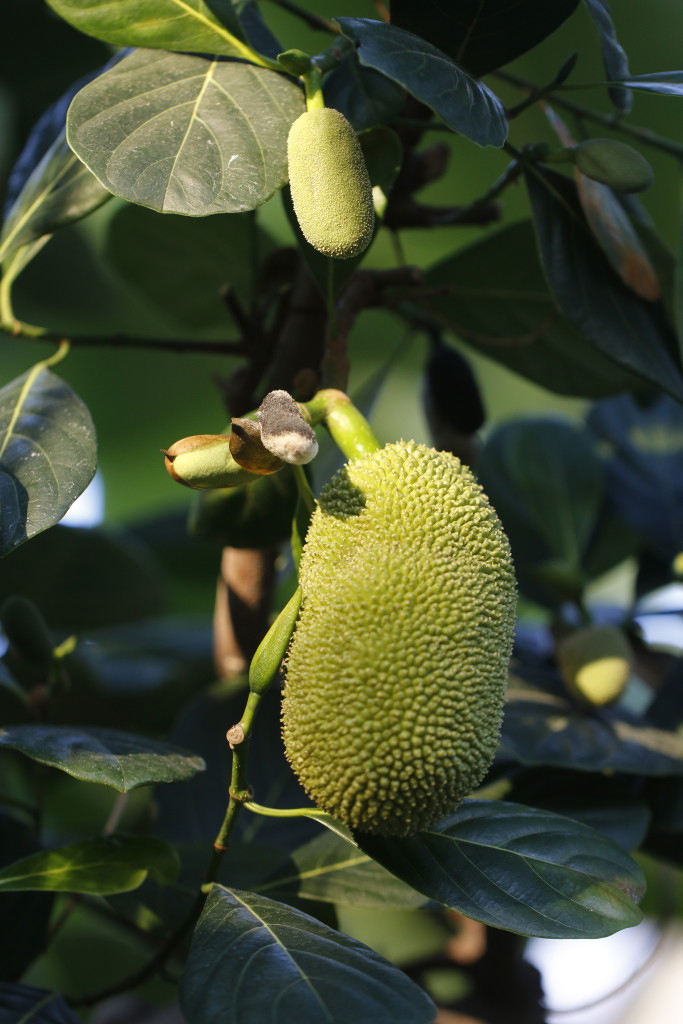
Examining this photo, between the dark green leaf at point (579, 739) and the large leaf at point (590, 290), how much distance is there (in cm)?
31

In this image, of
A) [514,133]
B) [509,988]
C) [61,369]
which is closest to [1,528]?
[514,133]

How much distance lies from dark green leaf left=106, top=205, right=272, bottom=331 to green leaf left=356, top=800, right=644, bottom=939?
0.71m

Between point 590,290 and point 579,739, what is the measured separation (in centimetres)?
39

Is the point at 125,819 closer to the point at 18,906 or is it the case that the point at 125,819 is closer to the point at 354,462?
the point at 18,906

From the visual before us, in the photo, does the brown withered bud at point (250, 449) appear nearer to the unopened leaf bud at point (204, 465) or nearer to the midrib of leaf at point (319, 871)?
the unopened leaf bud at point (204, 465)

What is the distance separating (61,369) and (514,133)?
1093 mm

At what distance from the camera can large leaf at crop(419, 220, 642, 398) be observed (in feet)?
3.01

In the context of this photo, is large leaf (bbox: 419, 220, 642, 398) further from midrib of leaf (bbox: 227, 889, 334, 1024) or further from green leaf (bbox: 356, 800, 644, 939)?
midrib of leaf (bbox: 227, 889, 334, 1024)

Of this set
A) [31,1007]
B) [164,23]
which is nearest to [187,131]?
[164,23]

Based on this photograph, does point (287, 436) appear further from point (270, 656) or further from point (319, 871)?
point (319, 871)

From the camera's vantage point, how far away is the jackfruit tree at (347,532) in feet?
1.61

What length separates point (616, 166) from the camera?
0.63 metres

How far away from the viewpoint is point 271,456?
19.3 inches

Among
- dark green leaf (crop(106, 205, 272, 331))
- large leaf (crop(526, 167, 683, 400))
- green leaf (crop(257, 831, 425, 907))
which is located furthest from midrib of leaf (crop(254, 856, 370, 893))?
dark green leaf (crop(106, 205, 272, 331))
